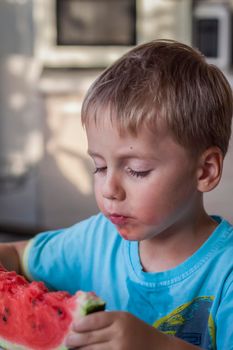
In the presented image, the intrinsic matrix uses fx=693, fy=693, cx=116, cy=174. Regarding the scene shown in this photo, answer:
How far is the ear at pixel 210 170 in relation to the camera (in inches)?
38.2

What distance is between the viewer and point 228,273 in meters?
0.99

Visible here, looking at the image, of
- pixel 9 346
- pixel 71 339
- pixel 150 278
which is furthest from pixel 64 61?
pixel 71 339

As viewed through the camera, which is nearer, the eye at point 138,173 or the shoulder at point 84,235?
the eye at point 138,173

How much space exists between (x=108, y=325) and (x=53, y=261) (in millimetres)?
436

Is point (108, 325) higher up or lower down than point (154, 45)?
lower down

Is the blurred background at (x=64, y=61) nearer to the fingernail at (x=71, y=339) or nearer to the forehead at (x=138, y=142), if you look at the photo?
the forehead at (x=138, y=142)

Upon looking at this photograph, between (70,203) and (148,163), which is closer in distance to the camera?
(148,163)

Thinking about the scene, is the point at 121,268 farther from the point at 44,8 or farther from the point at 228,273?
the point at 44,8

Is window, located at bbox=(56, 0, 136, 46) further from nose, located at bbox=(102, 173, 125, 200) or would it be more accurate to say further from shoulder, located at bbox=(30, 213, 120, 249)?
nose, located at bbox=(102, 173, 125, 200)

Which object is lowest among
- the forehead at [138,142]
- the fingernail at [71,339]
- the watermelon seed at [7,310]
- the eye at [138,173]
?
the watermelon seed at [7,310]

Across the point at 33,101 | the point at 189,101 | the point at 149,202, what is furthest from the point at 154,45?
the point at 33,101

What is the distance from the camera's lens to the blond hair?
0.92 metres

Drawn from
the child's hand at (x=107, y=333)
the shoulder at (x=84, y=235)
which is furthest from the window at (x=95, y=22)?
the child's hand at (x=107, y=333)

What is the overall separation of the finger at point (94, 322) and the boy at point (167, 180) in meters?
0.09
